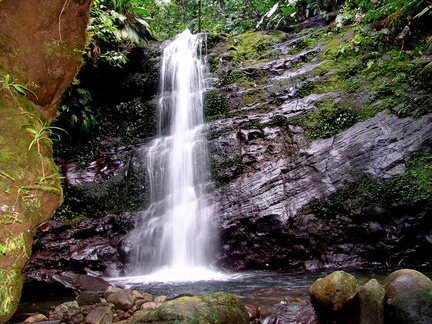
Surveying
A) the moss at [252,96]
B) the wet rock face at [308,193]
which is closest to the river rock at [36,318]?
the wet rock face at [308,193]

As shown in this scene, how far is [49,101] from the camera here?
314cm

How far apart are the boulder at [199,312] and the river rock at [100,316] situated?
Result: 98 centimetres

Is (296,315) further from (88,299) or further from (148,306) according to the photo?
(88,299)

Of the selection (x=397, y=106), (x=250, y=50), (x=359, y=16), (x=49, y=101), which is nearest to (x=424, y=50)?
(x=397, y=106)

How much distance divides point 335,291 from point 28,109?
3.82 m

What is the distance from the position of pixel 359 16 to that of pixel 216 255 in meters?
8.34

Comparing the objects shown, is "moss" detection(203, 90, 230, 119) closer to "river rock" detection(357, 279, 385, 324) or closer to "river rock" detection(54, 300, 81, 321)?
"river rock" detection(54, 300, 81, 321)

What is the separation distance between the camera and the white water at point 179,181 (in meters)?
6.71

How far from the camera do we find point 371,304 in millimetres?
2896

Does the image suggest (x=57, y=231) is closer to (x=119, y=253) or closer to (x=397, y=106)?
(x=119, y=253)

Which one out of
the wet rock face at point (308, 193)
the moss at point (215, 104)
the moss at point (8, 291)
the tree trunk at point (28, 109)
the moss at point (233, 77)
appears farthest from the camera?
the moss at point (233, 77)

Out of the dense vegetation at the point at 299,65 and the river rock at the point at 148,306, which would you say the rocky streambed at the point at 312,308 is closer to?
the river rock at the point at 148,306

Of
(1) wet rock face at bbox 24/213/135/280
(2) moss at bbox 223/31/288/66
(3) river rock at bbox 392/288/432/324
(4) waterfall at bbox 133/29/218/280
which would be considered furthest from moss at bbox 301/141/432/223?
(2) moss at bbox 223/31/288/66

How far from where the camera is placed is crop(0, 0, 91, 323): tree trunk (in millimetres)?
2201
